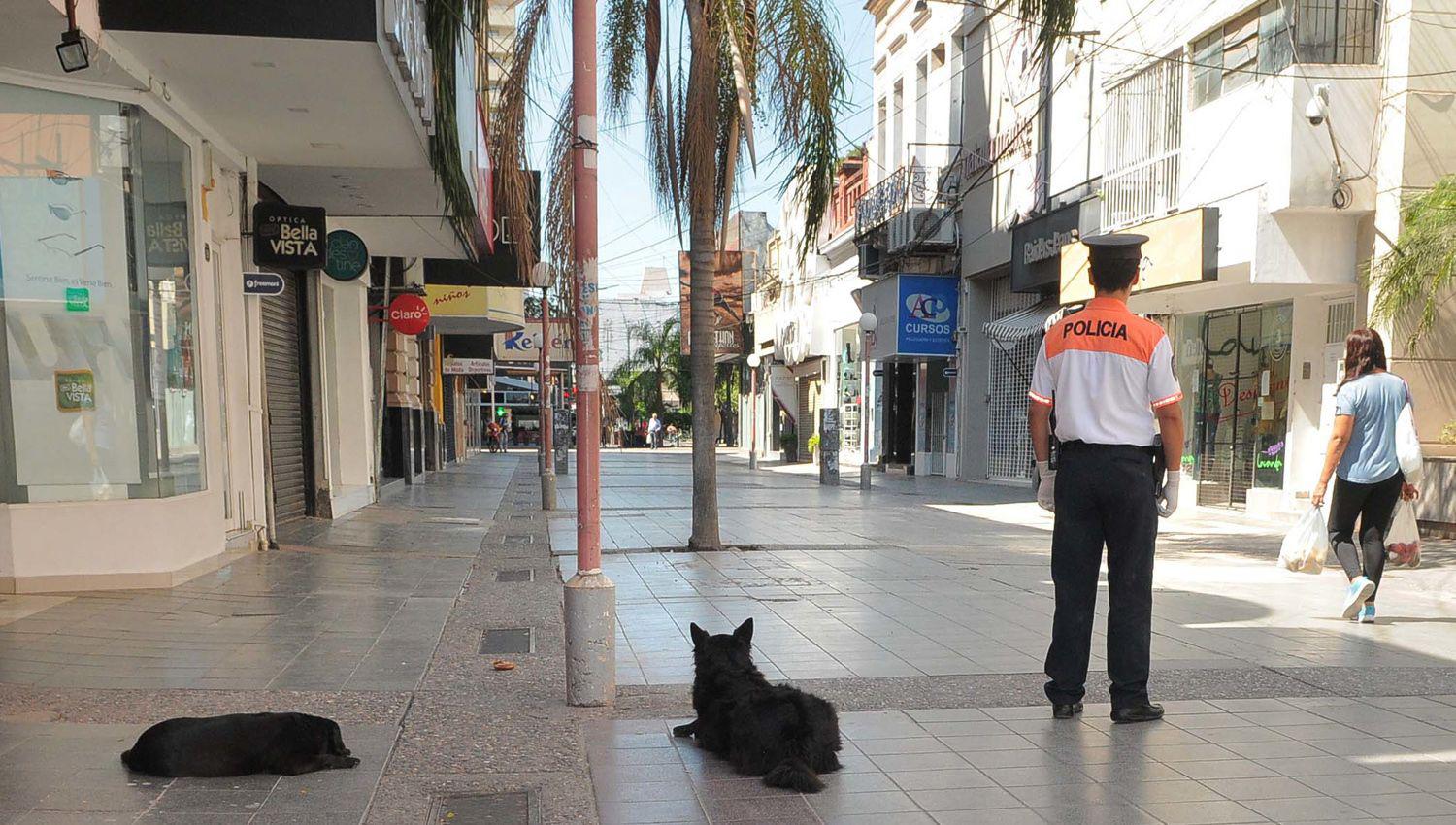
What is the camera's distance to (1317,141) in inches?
472

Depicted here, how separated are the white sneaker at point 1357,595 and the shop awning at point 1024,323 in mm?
12386

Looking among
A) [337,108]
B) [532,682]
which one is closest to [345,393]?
[337,108]

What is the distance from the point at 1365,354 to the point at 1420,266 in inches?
195

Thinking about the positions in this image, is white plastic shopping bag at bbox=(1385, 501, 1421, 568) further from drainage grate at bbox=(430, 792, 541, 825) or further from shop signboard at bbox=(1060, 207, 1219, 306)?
drainage grate at bbox=(430, 792, 541, 825)

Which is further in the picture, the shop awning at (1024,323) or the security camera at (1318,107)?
the shop awning at (1024,323)

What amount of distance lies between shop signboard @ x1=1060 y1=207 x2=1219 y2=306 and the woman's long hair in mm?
5642


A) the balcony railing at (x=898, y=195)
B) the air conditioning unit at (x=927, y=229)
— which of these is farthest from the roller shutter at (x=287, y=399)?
the balcony railing at (x=898, y=195)

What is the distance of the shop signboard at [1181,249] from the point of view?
13.0m

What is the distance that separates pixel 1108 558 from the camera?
4340mm

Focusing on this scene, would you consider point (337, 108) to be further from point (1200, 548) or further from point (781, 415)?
point (781, 415)

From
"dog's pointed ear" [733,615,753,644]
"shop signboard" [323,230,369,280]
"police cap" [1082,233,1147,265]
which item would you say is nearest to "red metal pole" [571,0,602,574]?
"dog's pointed ear" [733,615,753,644]

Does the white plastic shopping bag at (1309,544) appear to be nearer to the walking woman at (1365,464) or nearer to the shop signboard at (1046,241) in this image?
the walking woman at (1365,464)

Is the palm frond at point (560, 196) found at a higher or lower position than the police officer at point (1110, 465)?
higher

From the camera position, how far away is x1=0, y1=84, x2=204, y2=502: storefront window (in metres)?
6.98
